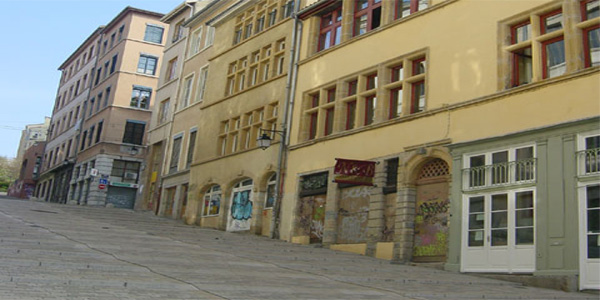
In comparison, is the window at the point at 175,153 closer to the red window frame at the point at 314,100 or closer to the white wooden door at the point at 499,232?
the red window frame at the point at 314,100

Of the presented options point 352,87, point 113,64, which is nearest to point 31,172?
point 113,64

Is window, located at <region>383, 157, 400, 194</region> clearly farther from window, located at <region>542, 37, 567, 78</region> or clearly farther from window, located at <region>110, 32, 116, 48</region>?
window, located at <region>110, 32, 116, 48</region>

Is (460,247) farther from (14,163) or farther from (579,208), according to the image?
(14,163)

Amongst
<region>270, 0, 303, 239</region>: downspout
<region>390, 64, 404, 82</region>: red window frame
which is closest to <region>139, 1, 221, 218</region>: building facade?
<region>270, 0, 303, 239</region>: downspout

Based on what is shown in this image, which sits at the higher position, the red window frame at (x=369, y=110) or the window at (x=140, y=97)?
the window at (x=140, y=97)

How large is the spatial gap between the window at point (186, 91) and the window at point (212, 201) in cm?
674

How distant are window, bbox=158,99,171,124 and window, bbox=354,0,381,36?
56.6 ft

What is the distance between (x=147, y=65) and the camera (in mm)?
47438

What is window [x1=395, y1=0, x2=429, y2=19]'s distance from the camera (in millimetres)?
19219

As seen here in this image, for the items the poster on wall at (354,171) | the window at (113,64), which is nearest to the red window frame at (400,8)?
the poster on wall at (354,171)

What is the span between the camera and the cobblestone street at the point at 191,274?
8.01 metres

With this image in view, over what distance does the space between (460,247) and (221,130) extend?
1608 cm

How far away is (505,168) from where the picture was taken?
1437cm

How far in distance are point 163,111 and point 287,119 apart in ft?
49.9
